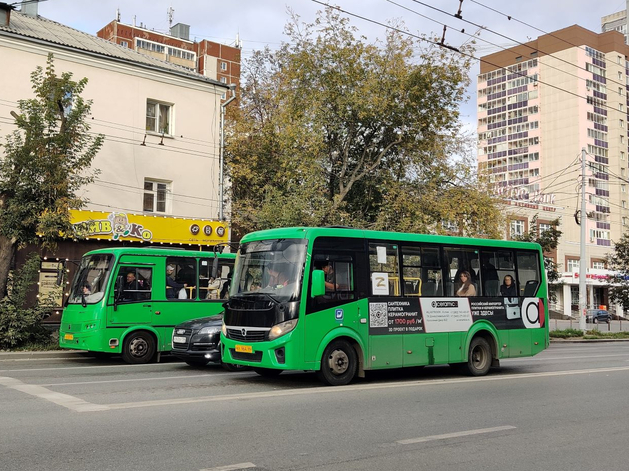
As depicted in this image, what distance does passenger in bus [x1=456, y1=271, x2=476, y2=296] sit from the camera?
45.1 ft

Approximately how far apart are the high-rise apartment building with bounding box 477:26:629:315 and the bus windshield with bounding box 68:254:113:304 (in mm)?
73059

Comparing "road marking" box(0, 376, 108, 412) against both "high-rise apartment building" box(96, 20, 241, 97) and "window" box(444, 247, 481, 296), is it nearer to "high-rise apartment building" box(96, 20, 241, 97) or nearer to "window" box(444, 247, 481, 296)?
"window" box(444, 247, 481, 296)

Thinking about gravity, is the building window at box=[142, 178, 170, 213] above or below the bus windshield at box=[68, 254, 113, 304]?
above

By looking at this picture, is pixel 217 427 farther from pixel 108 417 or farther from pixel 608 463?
pixel 608 463

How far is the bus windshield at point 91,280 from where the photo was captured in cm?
1557

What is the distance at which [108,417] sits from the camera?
796 cm

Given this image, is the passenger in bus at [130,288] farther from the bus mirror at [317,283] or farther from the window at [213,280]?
the bus mirror at [317,283]

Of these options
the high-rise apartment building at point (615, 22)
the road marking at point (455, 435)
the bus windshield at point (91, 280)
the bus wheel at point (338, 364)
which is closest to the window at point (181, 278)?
the bus windshield at point (91, 280)

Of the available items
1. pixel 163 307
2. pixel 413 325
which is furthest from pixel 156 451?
pixel 163 307

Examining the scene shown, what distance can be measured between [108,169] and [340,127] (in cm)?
960

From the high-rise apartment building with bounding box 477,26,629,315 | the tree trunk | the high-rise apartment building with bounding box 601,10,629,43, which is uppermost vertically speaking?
the high-rise apartment building with bounding box 601,10,629,43

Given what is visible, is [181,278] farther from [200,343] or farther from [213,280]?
[200,343]

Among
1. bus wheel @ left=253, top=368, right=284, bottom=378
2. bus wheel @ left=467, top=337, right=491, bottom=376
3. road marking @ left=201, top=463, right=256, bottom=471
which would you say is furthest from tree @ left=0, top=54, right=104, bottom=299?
road marking @ left=201, top=463, right=256, bottom=471

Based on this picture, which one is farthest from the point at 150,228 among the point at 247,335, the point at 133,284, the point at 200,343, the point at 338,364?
the point at 338,364
